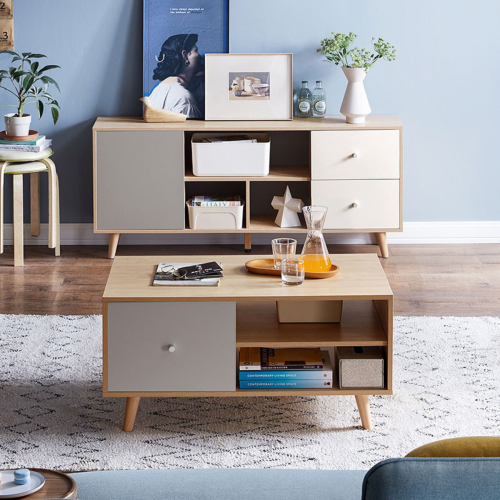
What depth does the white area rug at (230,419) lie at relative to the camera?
7.36 feet

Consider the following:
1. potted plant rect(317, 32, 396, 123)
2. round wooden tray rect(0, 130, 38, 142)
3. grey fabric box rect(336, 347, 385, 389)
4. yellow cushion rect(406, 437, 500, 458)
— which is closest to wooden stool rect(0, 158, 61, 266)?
round wooden tray rect(0, 130, 38, 142)

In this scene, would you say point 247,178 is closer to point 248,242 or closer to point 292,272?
point 248,242

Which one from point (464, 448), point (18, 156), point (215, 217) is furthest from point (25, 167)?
point (464, 448)

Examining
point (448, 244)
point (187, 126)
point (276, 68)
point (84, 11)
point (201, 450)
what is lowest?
point (201, 450)

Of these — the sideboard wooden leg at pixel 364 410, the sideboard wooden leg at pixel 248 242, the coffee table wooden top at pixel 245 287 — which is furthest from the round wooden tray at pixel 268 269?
the sideboard wooden leg at pixel 248 242

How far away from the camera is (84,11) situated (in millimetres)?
4270

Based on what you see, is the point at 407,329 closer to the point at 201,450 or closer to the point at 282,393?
the point at 282,393

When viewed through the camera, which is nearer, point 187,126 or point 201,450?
point 201,450

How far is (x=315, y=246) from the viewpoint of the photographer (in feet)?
7.97

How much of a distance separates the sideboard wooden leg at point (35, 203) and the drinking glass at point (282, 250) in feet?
7.61

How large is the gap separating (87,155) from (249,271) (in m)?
2.24

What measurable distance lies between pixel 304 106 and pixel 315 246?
6.53 feet

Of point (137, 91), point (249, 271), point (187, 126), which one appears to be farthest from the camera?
point (137, 91)

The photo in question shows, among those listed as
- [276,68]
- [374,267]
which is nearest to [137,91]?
[276,68]
